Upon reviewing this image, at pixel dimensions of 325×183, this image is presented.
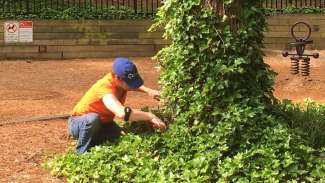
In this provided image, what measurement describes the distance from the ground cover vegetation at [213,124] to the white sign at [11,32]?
27.9ft

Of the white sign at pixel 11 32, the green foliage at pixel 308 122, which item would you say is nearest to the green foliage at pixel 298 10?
the white sign at pixel 11 32

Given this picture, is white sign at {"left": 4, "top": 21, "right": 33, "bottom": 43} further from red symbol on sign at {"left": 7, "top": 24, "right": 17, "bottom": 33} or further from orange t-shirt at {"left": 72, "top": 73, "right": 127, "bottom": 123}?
orange t-shirt at {"left": 72, "top": 73, "right": 127, "bottom": 123}

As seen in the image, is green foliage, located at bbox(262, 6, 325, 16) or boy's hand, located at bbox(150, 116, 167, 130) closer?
boy's hand, located at bbox(150, 116, 167, 130)

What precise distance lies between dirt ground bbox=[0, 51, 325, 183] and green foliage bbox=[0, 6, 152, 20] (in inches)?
40.3

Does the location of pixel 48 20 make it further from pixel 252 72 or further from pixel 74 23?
pixel 252 72

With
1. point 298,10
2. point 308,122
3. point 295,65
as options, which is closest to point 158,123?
point 308,122

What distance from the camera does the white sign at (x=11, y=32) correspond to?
13.4m

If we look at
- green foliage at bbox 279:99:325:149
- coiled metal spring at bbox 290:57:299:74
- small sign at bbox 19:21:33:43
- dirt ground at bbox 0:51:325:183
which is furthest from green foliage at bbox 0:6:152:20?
green foliage at bbox 279:99:325:149

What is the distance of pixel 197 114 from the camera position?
16.6 ft

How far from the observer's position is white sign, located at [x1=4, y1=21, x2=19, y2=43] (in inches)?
526

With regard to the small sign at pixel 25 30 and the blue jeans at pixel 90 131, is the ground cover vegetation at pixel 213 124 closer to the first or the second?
the blue jeans at pixel 90 131

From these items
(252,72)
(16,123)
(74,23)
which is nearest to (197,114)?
(252,72)

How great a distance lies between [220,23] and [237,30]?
142 millimetres

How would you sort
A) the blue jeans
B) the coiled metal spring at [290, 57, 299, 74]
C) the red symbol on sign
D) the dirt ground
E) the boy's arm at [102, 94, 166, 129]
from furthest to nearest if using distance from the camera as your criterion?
the red symbol on sign, the coiled metal spring at [290, 57, 299, 74], the dirt ground, the blue jeans, the boy's arm at [102, 94, 166, 129]
